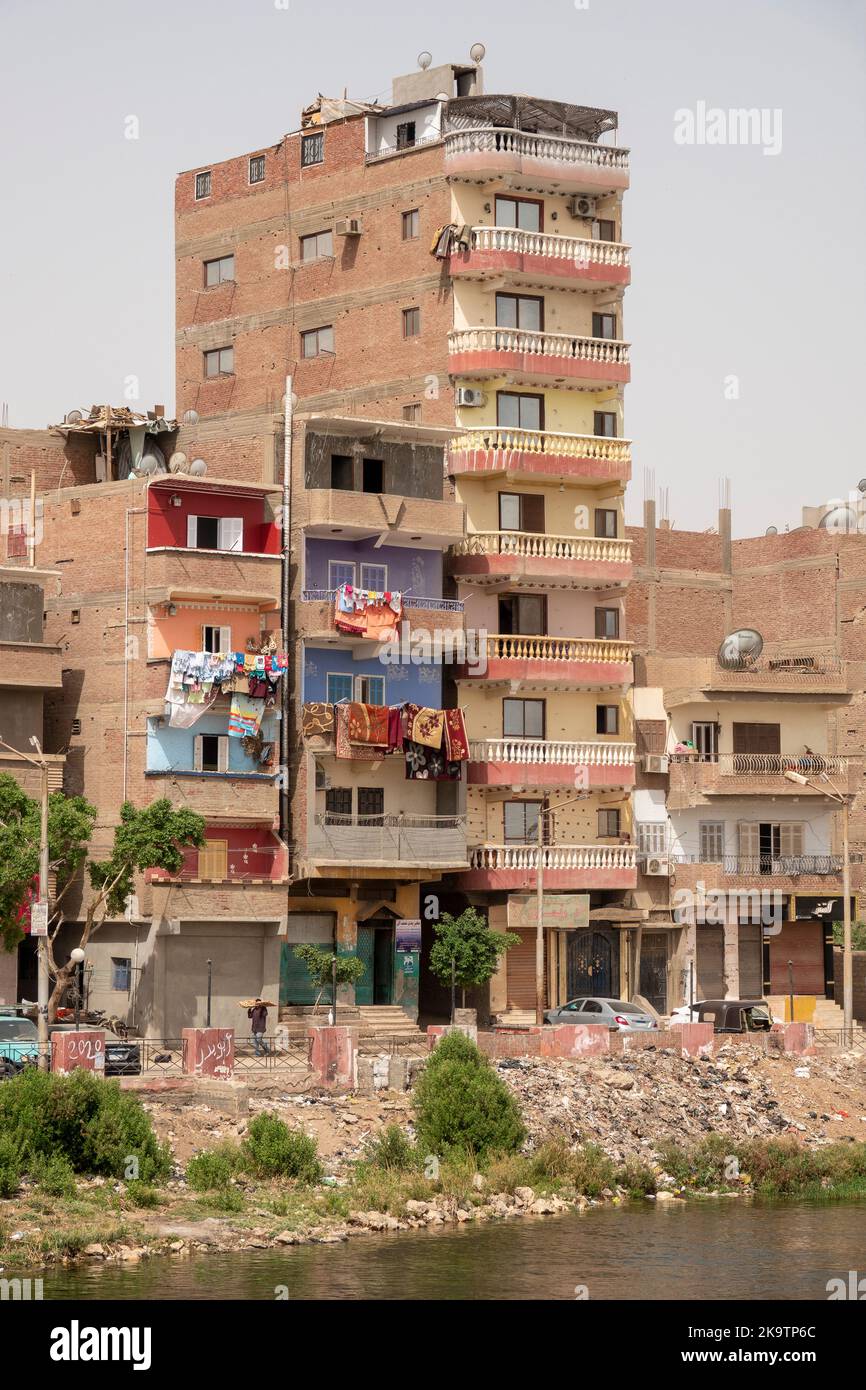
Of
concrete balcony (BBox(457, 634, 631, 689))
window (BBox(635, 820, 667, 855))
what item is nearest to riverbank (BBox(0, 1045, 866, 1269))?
window (BBox(635, 820, 667, 855))

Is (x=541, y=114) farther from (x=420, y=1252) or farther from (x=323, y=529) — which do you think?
(x=420, y=1252)

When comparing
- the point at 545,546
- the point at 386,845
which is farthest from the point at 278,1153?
the point at 545,546

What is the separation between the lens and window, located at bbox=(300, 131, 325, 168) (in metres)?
80.6

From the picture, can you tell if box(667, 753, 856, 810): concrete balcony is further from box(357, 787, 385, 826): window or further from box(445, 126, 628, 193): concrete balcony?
box(445, 126, 628, 193): concrete balcony

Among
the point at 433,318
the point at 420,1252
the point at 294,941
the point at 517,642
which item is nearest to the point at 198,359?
the point at 433,318

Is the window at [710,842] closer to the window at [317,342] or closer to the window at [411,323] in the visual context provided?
the window at [411,323]

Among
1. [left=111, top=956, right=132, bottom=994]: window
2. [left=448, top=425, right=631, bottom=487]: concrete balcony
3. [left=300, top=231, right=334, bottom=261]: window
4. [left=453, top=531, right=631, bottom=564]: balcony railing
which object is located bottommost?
[left=111, top=956, right=132, bottom=994]: window

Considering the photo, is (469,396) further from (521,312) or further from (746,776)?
(746,776)

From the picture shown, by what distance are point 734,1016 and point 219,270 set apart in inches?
1190

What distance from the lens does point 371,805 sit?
73438 millimetres

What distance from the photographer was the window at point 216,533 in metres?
70.8

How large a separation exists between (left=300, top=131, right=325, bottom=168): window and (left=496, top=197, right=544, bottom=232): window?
667 centimetres

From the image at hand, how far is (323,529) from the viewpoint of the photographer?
72.4 metres
